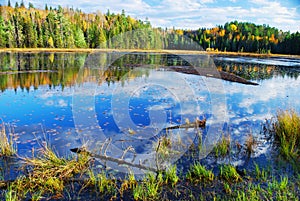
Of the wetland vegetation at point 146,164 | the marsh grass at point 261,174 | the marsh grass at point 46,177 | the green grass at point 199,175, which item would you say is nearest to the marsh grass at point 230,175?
the wetland vegetation at point 146,164

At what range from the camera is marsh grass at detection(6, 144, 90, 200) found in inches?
212

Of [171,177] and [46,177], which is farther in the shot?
[171,177]

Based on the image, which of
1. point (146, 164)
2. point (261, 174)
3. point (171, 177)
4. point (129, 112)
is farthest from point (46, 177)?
point (129, 112)

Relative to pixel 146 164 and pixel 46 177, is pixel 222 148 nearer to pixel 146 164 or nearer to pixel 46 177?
pixel 146 164

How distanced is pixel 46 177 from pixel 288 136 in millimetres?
6698

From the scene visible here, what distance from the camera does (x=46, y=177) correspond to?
18.9ft

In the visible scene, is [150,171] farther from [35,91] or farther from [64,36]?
[64,36]

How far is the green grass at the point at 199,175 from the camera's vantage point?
6085mm

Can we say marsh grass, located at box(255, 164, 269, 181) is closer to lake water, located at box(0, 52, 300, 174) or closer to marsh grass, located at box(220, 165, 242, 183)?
marsh grass, located at box(220, 165, 242, 183)

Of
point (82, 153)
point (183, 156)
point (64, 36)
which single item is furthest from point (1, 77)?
point (64, 36)

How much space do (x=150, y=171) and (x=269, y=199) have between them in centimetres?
247

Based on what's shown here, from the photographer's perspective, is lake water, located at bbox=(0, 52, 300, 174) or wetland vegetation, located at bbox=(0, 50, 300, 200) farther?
lake water, located at bbox=(0, 52, 300, 174)

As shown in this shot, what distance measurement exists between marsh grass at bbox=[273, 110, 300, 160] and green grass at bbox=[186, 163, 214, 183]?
253cm

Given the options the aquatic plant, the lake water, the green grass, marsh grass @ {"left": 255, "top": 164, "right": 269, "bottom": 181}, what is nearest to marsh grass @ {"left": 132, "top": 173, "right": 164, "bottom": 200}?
the aquatic plant
